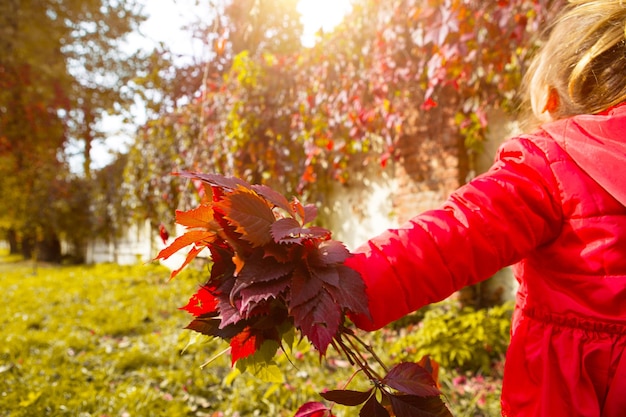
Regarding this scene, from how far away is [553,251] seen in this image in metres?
0.91

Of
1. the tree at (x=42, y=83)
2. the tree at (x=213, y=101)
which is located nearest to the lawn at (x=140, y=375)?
the tree at (x=213, y=101)

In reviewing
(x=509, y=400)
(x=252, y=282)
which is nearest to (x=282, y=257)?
(x=252, y=282)

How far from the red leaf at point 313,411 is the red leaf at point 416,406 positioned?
14cm

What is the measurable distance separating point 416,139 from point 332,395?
357 centimetres

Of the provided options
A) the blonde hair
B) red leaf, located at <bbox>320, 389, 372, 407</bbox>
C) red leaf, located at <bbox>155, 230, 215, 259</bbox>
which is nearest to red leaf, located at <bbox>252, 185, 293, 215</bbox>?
red leaf, located at <bbox>155, 230, 215, 259</bbox>

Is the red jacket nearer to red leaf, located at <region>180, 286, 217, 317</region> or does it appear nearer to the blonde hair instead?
the blonde hair

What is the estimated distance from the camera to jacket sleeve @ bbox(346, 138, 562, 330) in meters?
0.81

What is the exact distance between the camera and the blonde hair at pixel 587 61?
926 mm

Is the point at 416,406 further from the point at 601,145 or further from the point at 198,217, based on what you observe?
the point at 601,145

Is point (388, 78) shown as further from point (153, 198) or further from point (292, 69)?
point (153, 198)

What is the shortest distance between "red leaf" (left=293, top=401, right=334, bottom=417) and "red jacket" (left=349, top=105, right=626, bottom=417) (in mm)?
177

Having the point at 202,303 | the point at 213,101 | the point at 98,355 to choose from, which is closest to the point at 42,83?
the point at 213,101

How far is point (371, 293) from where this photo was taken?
2.59 ft

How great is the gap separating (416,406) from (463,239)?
11.9 inches
